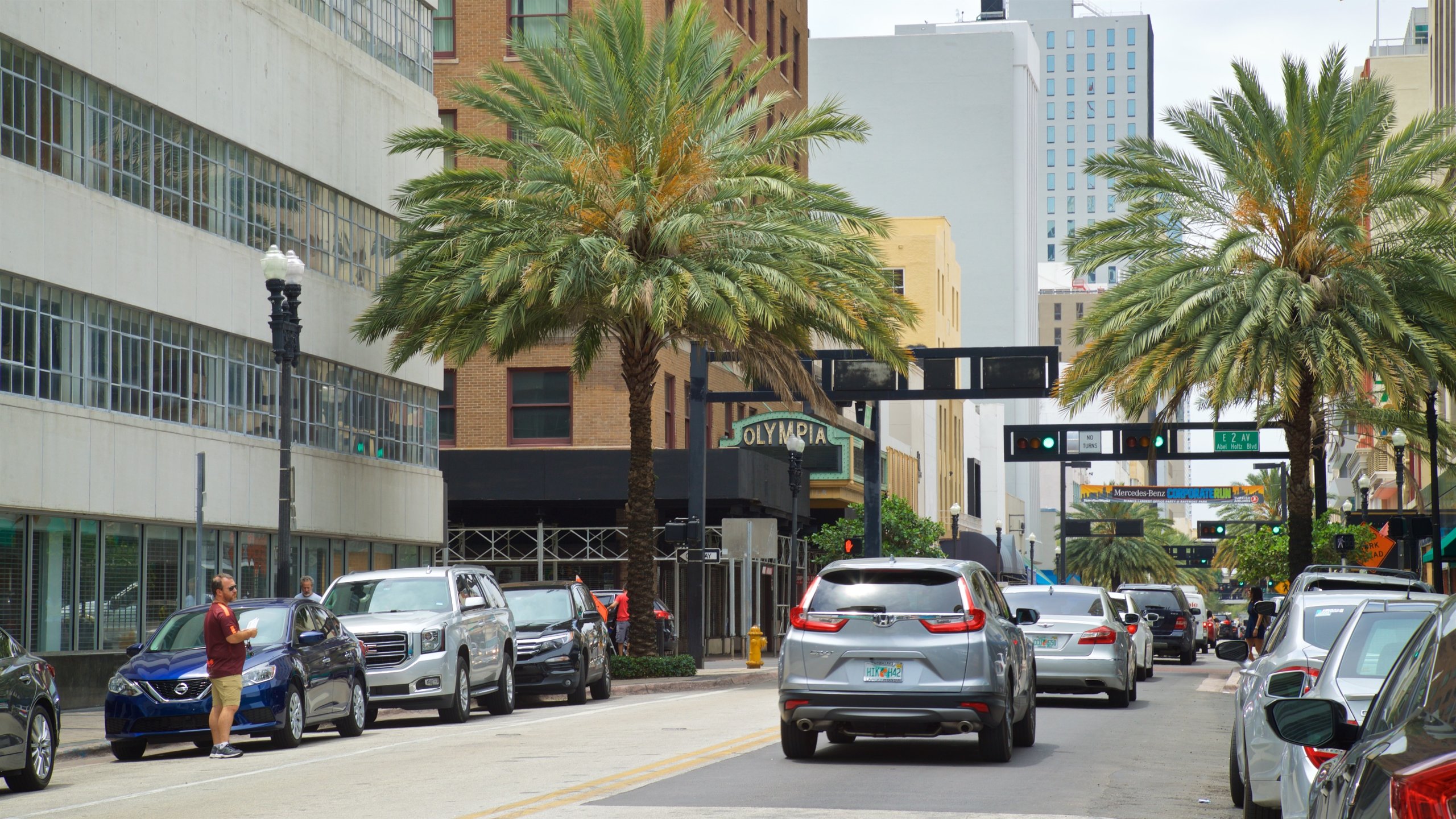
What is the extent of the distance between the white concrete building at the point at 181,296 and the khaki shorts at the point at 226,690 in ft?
26.3

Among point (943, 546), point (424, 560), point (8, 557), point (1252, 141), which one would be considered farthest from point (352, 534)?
point (943, 546)

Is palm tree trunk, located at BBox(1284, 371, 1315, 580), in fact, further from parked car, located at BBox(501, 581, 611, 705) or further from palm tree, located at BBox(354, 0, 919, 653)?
parked car, located at BBox(501, 581, 611, 705)

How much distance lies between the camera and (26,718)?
15.3 m

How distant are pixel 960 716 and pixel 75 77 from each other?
17.9 meters

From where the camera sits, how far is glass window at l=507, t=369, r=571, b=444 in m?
48.3

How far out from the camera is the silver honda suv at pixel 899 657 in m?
15.2

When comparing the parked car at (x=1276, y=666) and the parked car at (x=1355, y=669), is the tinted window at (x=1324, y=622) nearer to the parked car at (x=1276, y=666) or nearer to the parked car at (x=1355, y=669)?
the parked car at (x=1276, y=666)

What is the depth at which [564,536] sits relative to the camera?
4897 centimetres

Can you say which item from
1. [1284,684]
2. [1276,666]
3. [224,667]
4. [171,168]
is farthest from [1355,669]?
[171,168]

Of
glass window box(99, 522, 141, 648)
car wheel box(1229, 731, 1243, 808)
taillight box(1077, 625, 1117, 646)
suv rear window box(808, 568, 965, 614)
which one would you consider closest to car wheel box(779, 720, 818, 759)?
suv rear window box(808, 568, 965, 614)

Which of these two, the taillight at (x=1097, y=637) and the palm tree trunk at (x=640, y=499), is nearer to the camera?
Result: the taillight at (x=1097, y=637)

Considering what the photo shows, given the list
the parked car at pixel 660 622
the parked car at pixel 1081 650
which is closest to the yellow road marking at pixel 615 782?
the parked car at pixel 1081 650

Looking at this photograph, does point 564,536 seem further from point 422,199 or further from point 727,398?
point 422,199

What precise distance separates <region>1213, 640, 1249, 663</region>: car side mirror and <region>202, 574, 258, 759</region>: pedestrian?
9388mm
